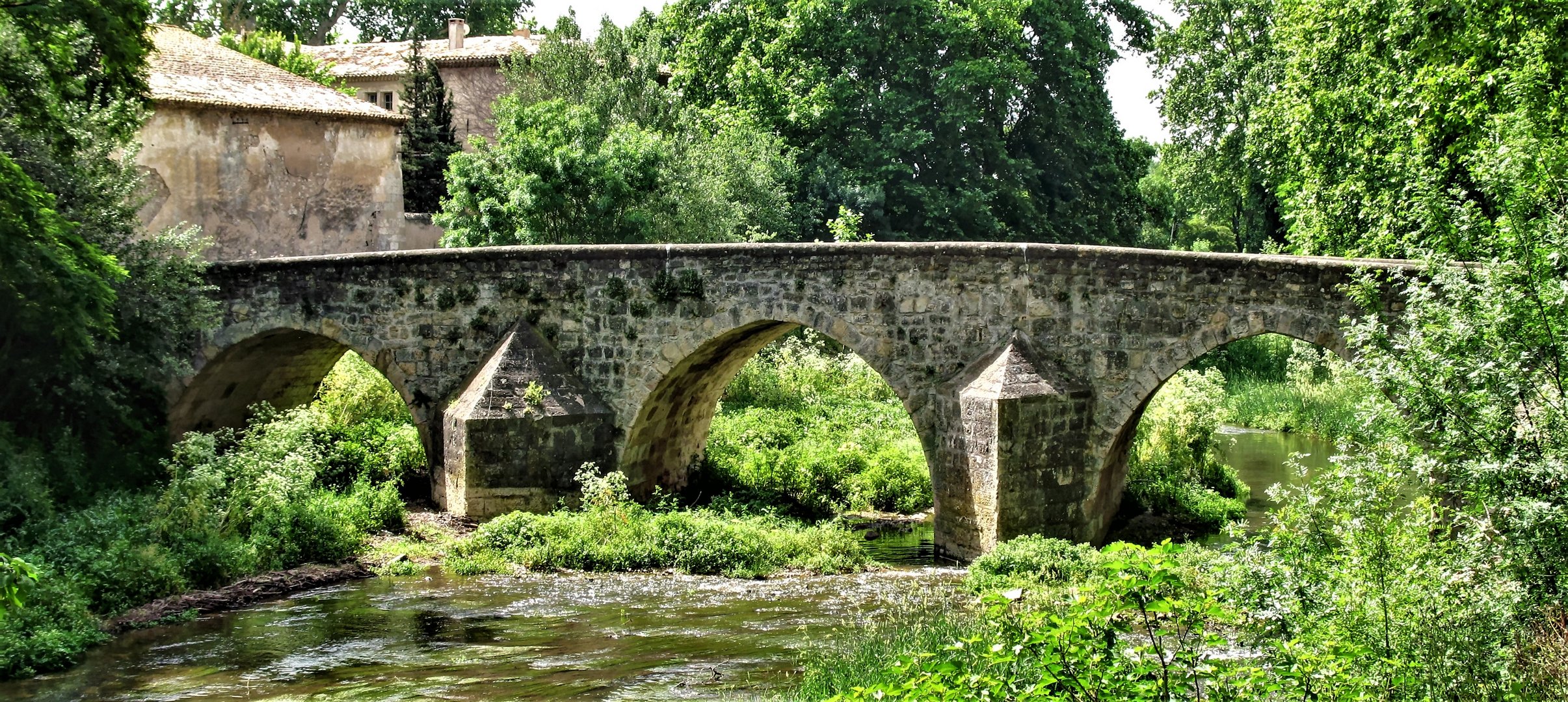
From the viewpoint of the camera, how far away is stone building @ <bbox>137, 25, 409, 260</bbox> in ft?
75.7

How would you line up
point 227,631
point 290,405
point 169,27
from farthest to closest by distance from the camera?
point 169,27
point 290,405
point 227,631

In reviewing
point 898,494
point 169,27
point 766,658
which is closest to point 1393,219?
point 898,494

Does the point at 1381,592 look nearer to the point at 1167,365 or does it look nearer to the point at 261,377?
the point at 1167,365

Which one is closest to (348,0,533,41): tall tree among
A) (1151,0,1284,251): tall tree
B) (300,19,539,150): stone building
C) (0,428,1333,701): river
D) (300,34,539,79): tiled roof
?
(300,34,539,79): tiled roof

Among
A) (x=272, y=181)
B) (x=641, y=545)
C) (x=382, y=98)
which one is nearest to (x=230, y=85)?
(x=272, y=181)

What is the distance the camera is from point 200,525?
14766 mm

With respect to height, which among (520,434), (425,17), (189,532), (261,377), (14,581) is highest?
(425,17)

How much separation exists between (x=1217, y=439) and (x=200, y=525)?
14377 mm

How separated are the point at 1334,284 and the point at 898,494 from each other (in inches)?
296

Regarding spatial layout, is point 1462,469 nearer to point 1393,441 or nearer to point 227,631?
point 1393,441

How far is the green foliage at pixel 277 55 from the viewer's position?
107 feet

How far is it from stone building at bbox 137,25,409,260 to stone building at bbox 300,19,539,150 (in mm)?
9286

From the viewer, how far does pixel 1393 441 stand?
9.62 m

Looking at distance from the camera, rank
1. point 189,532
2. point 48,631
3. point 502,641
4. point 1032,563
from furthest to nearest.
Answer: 1. point 189,532
2. point 1032,563
3. point 502,641
4. point 48,631
